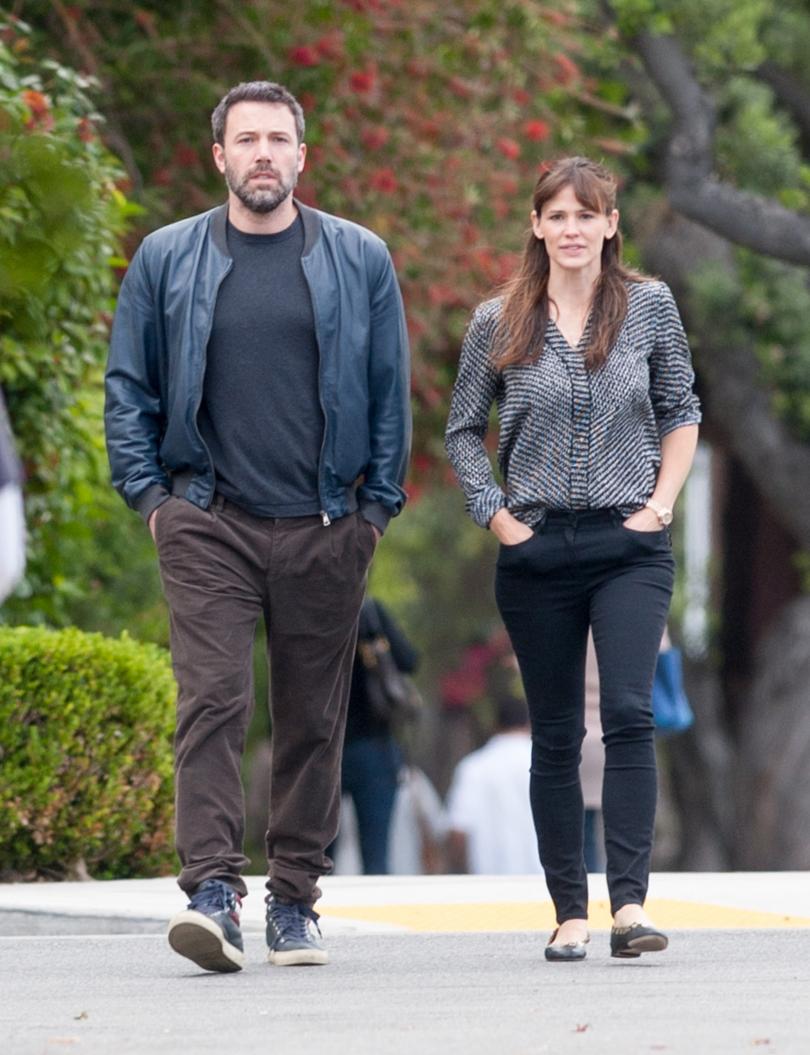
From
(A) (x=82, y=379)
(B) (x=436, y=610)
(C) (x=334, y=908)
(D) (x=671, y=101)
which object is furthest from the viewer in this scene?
(B) (x=436, y=610)

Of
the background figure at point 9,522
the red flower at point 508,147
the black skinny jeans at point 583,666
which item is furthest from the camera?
the red flower at point 508,147

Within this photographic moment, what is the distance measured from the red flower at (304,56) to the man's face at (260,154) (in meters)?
6.18

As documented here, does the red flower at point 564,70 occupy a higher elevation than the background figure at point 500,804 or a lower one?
higher

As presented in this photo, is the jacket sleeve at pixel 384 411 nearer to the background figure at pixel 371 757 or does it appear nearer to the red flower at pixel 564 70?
the background figure at pixel 371 757

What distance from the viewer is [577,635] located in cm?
585

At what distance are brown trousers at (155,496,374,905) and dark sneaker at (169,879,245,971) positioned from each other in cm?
4

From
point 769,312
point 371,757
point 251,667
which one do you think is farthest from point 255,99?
point 769,312

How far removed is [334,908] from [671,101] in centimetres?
773

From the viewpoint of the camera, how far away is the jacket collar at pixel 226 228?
578 centimetres

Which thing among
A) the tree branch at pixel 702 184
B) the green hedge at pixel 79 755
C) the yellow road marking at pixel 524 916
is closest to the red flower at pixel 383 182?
the tree branch at pixel 702 184

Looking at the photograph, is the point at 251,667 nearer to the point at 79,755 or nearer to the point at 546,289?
the point at 546,289

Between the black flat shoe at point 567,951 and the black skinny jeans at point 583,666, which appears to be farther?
the black flat shoe at point 567,951

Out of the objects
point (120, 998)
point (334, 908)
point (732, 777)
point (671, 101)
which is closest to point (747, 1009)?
point (120, 998)

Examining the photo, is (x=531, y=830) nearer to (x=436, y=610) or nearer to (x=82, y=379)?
(x=82, y=379)
